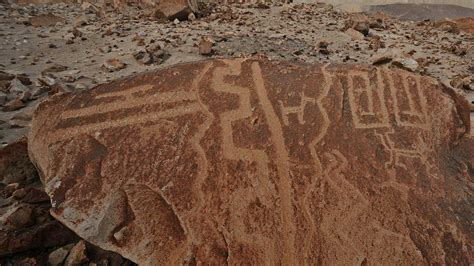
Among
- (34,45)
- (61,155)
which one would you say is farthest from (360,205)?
(34,45)

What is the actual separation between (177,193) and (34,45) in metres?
4.95

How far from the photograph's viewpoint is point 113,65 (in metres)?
4.84

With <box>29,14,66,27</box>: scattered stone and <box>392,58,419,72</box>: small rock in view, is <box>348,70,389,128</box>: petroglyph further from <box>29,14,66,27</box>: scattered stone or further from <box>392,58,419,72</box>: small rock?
<box>29,14,66,27</box>: scattered stone

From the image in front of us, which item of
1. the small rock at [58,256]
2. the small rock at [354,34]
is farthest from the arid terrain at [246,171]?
the small rock at [354,34]

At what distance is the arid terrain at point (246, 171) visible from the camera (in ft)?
5.90

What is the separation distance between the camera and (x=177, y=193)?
74.0 inches

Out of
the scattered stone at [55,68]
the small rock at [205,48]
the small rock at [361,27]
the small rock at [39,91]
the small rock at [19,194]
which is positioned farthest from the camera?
the small rock at [361,27]

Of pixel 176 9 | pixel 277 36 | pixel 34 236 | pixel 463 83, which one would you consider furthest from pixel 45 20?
pixel 463 83

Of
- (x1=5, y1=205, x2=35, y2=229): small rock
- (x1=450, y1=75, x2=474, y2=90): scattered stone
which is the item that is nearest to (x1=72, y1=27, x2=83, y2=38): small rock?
(x1=5, y1=205, x2=35, y2=229): small rock

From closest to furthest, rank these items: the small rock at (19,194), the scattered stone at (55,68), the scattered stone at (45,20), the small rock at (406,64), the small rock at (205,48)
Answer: the small rock at (19,194), the small rock at (406,64), the scattered stone at (55,68), the small rock at (205,48), the scattered stone at (45,20)

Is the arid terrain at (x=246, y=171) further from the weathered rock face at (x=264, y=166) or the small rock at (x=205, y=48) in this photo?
the small rock at (x=205, y=48)

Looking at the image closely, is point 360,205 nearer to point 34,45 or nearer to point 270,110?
point 270,110

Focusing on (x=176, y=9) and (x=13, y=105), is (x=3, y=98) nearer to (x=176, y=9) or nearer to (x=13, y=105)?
(x=13, y=105)

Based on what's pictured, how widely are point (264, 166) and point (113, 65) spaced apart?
352 centimetres
